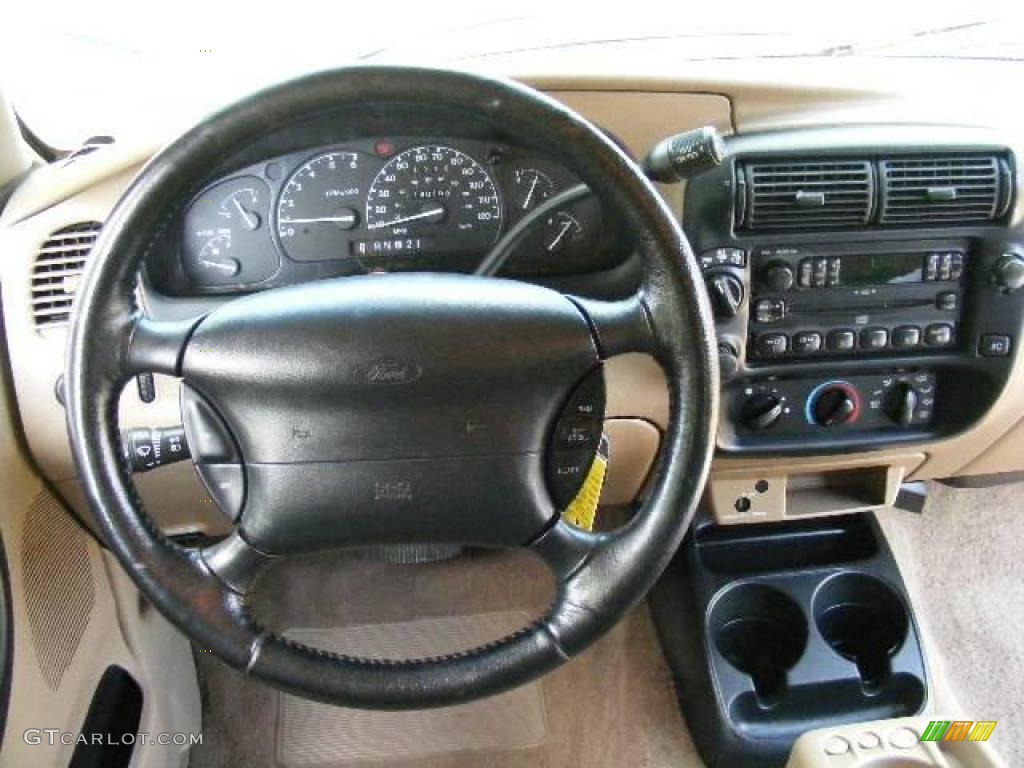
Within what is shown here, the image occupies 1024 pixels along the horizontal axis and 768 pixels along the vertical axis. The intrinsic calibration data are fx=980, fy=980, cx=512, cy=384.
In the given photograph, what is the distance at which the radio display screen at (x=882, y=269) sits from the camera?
120 centimetres

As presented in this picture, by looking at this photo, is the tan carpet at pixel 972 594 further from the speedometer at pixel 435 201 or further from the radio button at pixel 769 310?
the speedometer at pixel 435 201

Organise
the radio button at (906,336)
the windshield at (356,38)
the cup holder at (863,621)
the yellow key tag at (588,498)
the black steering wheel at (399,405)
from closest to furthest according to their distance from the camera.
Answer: the black steering wheel at (399,405) → the yellow key tag at (588,498) → the radio button at (906,336) → the windshield at (356,38) → the cup holder at (863,621)

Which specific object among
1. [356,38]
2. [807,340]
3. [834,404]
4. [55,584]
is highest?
[356,38]

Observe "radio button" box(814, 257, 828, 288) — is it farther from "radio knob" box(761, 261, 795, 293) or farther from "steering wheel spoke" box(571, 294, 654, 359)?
"steering wheel spoke" box(571, 294, 654, 359)

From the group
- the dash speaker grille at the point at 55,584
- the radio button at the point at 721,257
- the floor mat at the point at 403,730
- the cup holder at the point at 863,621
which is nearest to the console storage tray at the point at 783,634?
the cup holder at the point at 863,621

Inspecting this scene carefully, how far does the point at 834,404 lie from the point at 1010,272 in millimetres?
261

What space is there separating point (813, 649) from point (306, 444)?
92cm

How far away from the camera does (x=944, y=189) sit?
1.16m

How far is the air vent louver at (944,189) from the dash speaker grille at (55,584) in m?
1.08

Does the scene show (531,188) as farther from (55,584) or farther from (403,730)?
(403,730)

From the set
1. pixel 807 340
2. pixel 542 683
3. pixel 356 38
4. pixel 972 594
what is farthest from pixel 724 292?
pixel 972 594

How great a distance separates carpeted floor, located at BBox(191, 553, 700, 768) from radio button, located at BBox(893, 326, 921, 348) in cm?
69

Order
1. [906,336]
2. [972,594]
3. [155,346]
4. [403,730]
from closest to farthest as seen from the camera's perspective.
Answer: [155,346]
[906,336]
[403,730]
[972,594]

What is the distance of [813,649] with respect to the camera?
4.76ft
